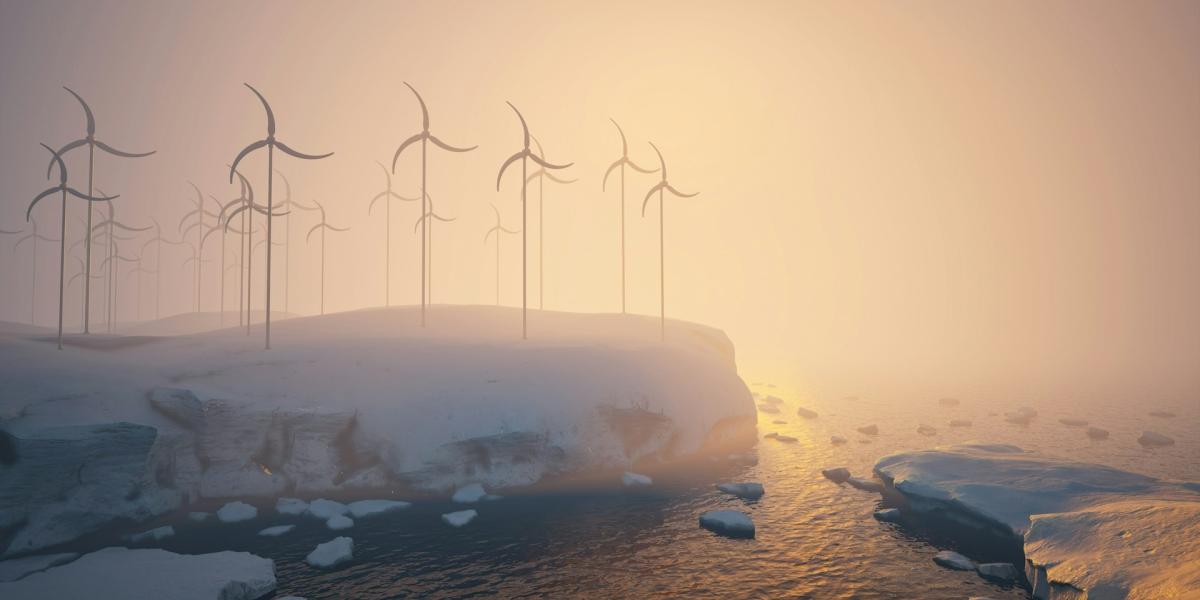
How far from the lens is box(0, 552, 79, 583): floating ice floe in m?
14.0

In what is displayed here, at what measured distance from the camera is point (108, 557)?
48.2 feet

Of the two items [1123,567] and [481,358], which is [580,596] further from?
[481,358]

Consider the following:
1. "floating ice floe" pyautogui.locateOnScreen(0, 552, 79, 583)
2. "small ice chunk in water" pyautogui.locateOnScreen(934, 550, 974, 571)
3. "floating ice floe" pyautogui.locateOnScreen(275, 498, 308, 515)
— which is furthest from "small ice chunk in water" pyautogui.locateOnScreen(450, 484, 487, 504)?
"small ice chunk in water" pyautogui.locateOnScreen(934, 550, 974, 571)

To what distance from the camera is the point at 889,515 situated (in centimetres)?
1903

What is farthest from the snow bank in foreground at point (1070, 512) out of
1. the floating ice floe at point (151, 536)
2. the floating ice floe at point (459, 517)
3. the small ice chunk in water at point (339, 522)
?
the floating ice floe at point (151, 536)

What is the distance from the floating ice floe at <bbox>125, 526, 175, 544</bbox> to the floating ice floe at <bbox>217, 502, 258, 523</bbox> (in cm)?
154

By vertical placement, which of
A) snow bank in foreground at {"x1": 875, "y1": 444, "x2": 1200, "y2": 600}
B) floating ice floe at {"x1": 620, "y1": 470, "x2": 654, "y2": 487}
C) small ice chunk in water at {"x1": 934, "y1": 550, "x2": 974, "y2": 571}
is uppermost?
snow bank in foreground at {"x1": 875, "y1": 444, "x2": 1200, "y2": 600}

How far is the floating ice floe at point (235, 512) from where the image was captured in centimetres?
1855

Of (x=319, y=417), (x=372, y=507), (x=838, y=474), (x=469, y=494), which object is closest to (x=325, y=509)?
(x=372, y=507)

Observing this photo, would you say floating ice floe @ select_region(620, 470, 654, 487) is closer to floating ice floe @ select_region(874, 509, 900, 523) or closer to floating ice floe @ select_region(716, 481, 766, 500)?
floating ice floe @ select_region(716, 481, 766, 500)

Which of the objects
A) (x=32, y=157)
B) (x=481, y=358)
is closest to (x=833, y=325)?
(x=481, y=358)

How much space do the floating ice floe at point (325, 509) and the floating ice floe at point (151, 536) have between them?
12.5ft

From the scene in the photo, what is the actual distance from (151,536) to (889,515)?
23909 mm

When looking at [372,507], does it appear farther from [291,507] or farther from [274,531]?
[274,531]
